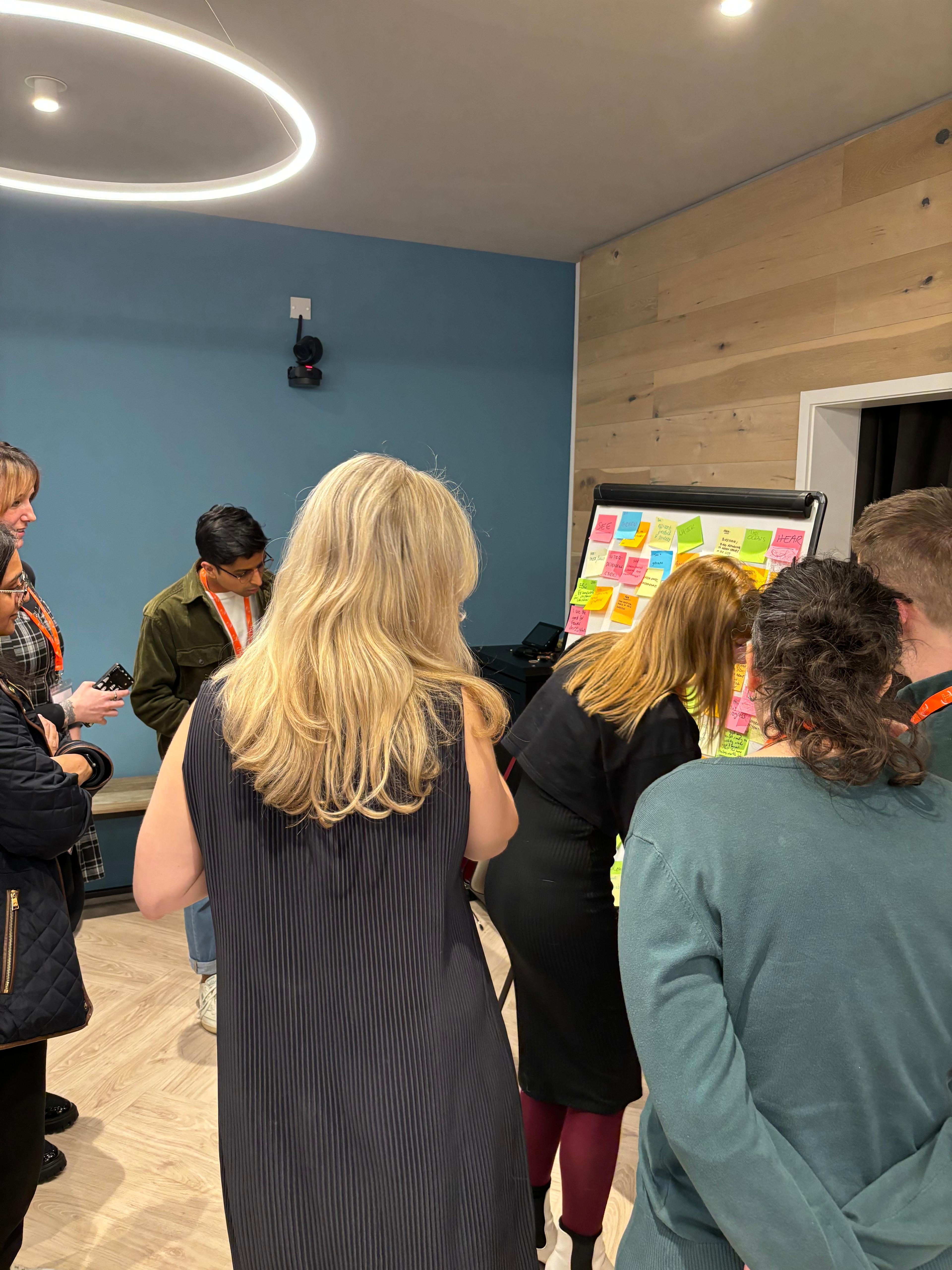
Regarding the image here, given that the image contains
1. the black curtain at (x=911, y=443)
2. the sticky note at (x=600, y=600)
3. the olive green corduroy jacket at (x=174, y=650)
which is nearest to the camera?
the sticky note at (x=600, y=600)

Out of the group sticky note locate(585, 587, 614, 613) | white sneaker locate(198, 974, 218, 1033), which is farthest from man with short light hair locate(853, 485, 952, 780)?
white sneaker locate(198, 974, 218, 1033)

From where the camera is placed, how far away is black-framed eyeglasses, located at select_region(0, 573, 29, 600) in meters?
1.59

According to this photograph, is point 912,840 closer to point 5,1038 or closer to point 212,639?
point 5,1038

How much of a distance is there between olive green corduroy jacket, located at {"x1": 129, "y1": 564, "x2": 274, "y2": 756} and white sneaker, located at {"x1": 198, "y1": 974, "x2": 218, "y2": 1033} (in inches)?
32.6

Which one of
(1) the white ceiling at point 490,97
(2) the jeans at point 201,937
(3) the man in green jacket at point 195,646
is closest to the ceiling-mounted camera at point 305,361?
(1) the white ceiling at point 490,97

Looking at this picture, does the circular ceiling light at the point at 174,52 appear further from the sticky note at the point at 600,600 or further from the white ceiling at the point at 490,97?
the sticky note at the point at 600,600

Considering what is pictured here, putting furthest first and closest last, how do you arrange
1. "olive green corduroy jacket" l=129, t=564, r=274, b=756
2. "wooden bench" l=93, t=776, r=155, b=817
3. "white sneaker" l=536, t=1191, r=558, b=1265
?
"wooden bench" l=93, t=776, r=155, b=817 < "olive green corduroy jacket" l=129, t=564, r=274, b=756 < "white sneaker" l=536, t=1191, r=558, b=1265

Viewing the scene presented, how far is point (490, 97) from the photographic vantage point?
2.57 m

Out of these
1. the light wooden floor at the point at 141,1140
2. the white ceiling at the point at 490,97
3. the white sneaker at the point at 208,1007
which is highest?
the white ceiling at the point at 490,97

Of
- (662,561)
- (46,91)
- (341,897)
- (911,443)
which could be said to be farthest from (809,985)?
(46,91)

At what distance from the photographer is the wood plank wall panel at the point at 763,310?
257 cm

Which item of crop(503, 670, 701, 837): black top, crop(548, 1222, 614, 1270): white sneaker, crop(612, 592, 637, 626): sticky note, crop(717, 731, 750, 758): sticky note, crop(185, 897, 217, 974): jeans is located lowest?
crop(548, 1222, 614, 1270): white sneaker

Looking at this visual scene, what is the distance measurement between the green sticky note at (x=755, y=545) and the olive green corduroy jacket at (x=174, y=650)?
5.30ft

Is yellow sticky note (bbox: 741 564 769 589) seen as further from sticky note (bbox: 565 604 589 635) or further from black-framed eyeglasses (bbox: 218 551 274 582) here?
black-framed eyeglasses (bbox: 218 551 274 582)
